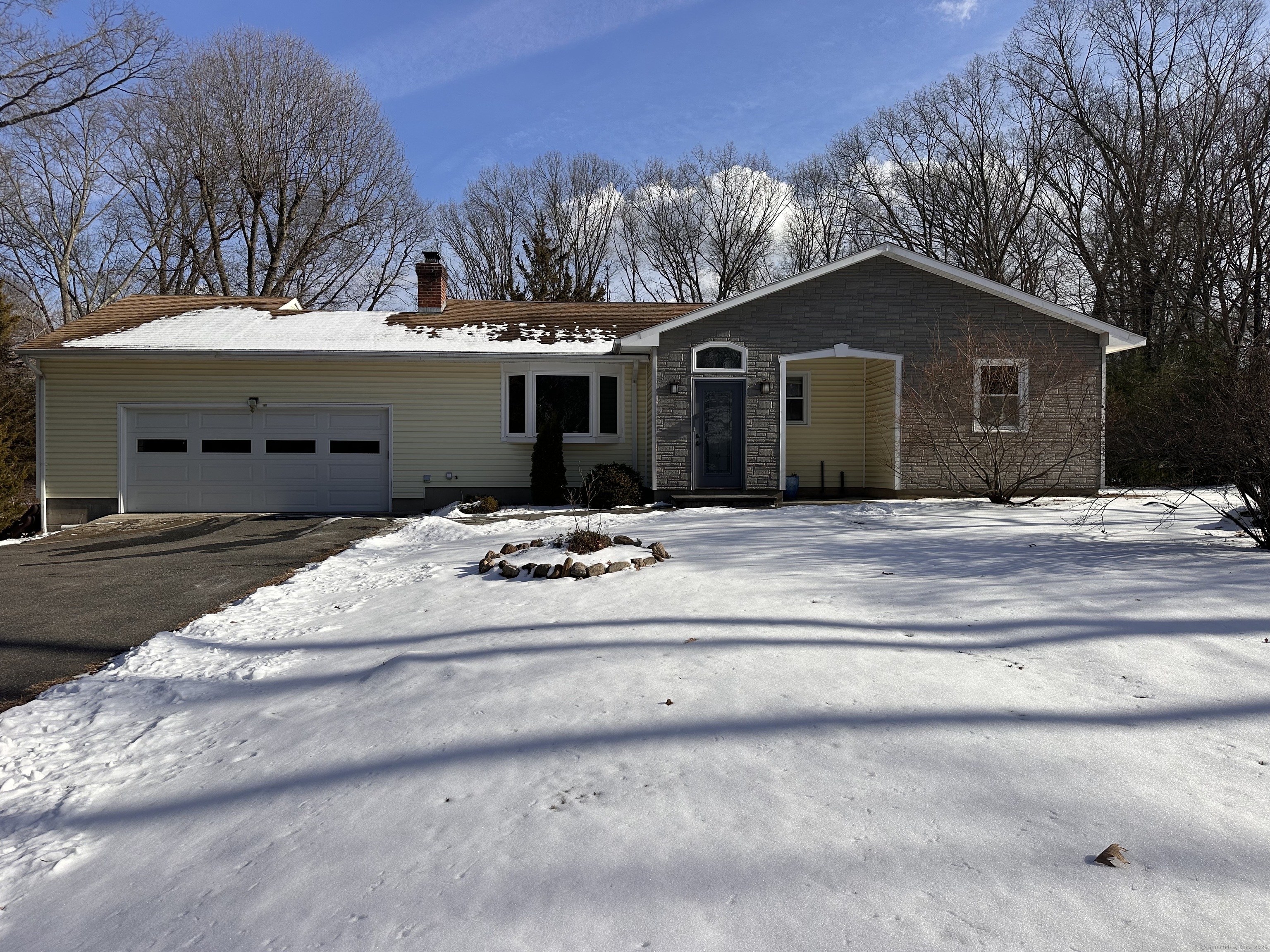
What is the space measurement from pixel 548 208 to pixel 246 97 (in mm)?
13689

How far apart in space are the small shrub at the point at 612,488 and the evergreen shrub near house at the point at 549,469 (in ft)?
2.36

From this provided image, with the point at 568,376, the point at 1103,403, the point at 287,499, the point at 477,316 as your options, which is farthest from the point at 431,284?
the point at 1103,403

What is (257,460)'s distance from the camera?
46.8 feet

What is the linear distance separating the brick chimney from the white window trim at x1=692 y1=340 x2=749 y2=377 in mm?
6947

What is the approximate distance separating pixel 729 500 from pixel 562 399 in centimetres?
390

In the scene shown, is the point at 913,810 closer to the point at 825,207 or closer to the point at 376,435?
the point at 376,435

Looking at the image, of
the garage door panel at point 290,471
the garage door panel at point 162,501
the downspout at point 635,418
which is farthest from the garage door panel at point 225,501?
the downspout at point 635,418

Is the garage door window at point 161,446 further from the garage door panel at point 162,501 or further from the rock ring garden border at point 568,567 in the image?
the rock ring garden border at point 568,567

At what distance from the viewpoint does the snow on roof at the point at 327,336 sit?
1393 centimetres

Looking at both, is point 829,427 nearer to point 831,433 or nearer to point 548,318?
point 831,433

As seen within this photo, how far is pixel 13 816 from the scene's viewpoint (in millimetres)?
3207

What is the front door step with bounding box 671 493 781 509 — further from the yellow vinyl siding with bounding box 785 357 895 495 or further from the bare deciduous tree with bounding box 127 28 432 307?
the bare deciduous tree with bounding box 127 28 432 307

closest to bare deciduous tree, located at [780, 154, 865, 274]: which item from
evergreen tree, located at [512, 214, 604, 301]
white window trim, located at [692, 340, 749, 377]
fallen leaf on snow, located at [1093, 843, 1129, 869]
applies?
evergreen tree, located at [512, 214, 604, 301]

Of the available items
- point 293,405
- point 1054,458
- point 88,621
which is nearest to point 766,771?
point 88,621
